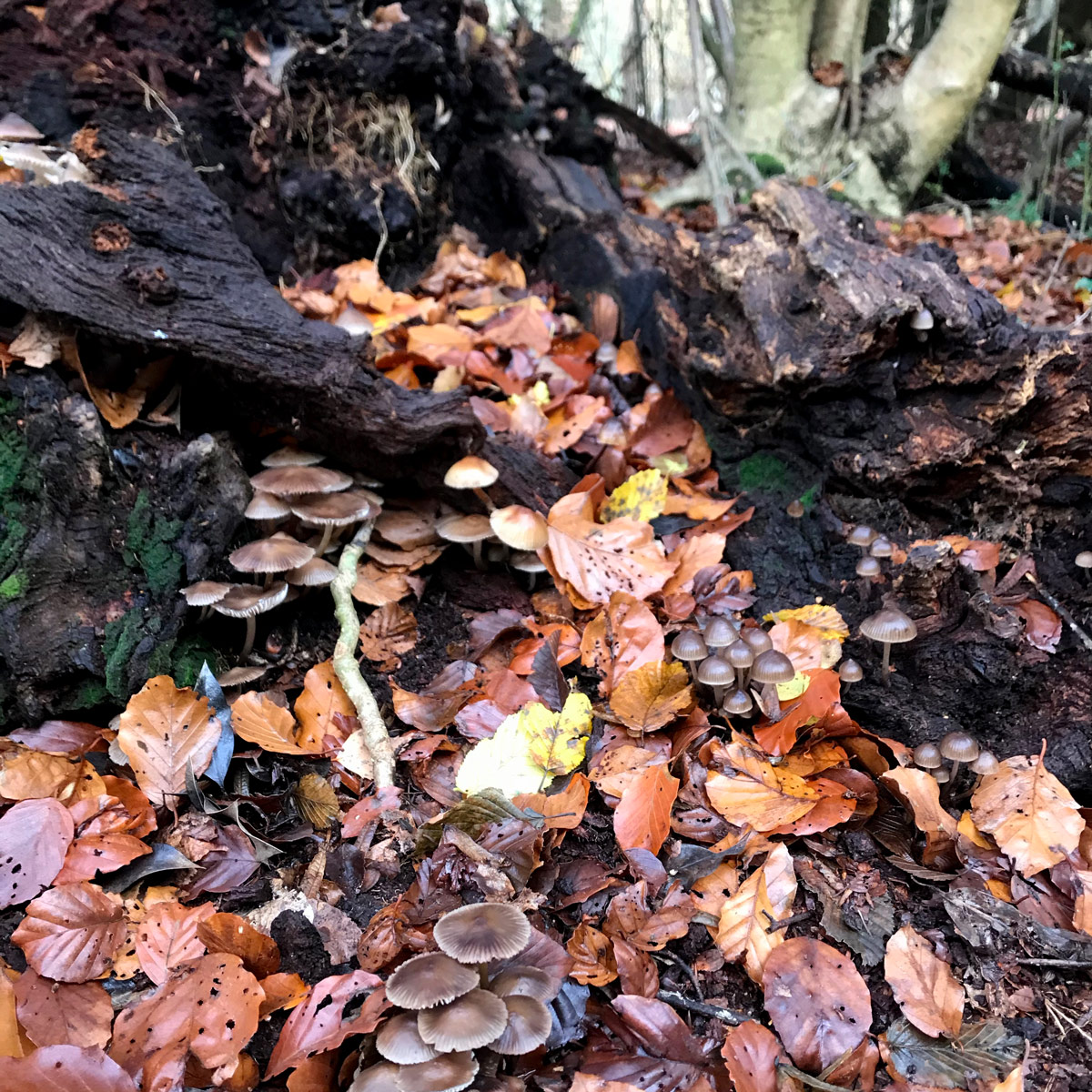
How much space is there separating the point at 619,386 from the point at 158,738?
3.00 m

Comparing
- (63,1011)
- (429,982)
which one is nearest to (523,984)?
(429,982)

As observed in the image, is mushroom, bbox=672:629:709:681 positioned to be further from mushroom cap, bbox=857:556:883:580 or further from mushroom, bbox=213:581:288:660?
mushroom, bbox=213:581:288:660

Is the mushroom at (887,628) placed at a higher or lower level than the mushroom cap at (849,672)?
higher

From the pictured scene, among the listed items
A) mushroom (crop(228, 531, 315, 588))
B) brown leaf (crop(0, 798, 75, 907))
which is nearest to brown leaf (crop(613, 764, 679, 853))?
mushroom (crop(228, 531, 315, 588))

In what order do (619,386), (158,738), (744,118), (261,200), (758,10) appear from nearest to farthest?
(158,738) → (619,386) → (261,200) → (758,10) → (744,118)

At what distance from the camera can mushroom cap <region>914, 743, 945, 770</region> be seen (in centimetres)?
254

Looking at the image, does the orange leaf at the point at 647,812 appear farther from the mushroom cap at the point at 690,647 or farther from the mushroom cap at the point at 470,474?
the mushroom cap at the point at 470,474

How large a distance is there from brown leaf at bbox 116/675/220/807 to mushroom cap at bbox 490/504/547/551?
1.30m

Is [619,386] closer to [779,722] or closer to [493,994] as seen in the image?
[779,722]

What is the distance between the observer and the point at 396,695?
2.89 m

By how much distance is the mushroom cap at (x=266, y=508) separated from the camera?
10.3 ft

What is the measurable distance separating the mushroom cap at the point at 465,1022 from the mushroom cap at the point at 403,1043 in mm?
29

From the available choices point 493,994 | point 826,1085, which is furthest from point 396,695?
point 826,1085

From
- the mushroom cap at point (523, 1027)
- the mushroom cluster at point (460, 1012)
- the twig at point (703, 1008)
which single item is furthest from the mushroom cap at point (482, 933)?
the twig at point (703, 1008)
